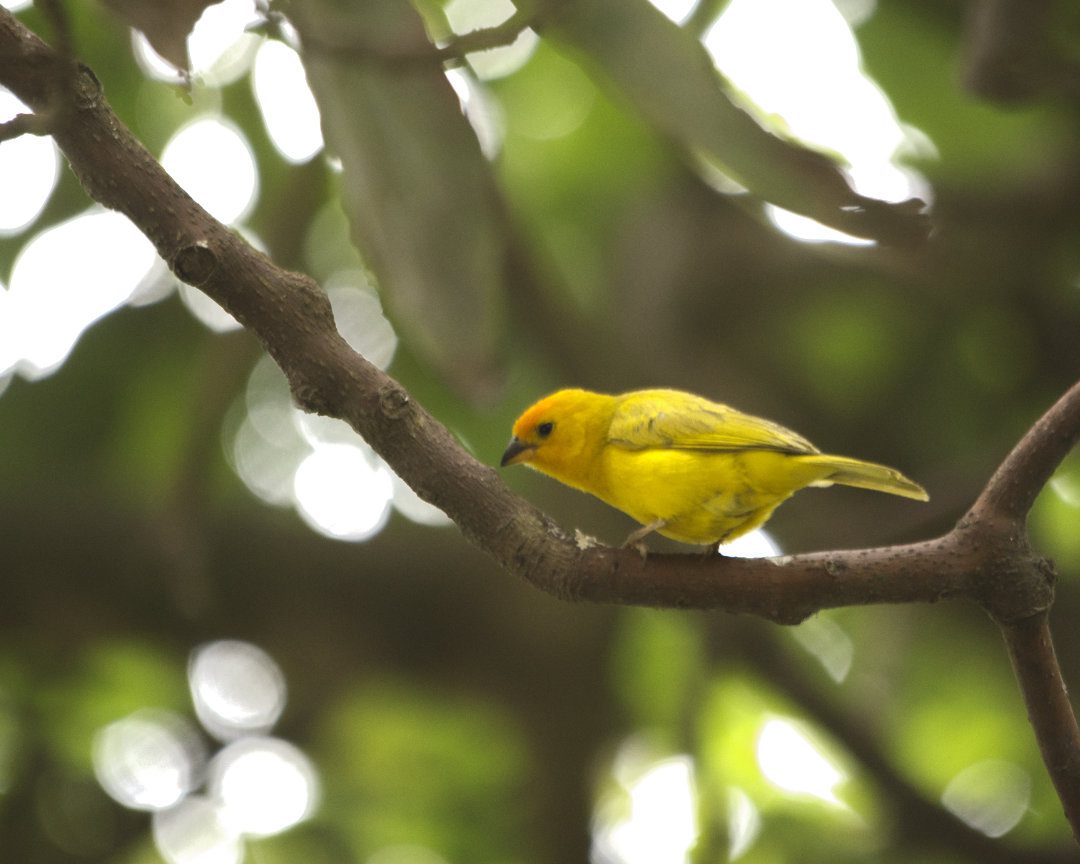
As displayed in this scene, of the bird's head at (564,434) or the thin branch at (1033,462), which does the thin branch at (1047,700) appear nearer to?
the thin branch at (1033,462)

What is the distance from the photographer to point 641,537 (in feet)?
10.8

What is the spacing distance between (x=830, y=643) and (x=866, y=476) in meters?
3.51

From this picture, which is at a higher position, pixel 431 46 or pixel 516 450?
pixel 516 450

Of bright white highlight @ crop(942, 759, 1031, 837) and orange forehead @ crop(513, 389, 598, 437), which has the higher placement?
bright white highlight @ crop(942, 759, 1031, 837)

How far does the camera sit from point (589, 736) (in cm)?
552

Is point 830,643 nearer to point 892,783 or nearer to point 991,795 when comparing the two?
point 991,795

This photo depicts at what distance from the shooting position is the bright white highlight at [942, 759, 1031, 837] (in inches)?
226

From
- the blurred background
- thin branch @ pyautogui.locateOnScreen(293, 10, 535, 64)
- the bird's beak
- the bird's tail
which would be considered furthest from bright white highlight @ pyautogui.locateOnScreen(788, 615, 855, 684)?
thin branch @ pyautogui.locateOnScreen(293, 10, 535, 64)

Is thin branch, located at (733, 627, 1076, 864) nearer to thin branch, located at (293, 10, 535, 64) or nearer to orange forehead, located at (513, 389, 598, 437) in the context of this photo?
orange forehead, located at (513, 389, 598, 437)

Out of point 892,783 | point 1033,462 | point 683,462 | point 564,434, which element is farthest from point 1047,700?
point 892,783

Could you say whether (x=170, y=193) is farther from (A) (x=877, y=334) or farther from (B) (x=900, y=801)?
(A) (x=877, y=334)

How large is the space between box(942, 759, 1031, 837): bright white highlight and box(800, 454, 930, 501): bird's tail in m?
2.89

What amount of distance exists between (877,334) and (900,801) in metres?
2.77

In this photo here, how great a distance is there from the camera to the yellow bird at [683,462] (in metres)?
3.50
